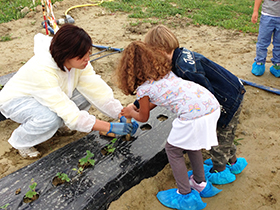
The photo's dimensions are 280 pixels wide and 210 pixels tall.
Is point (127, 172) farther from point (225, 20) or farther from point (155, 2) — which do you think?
point (155, 2)

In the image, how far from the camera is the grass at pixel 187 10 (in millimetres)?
5902

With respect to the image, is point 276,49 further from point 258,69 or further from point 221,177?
point 221,177

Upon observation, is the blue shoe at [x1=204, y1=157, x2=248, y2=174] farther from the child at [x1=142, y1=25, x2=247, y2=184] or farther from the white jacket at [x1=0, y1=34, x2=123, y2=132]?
the white jacket at [x1=0, y1=34, x2=123, y2=132]

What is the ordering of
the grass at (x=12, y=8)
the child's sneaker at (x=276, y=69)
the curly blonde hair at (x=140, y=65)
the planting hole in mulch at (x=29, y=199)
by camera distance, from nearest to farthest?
the curly blonde hair at (x=140, y=65), the planting hole in mulch at (x=29, y=199), the child's sneaker at (x=276, y=69), the grass at (x=12, y=8)

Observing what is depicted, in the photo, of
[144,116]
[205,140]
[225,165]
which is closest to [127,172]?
[144,116]

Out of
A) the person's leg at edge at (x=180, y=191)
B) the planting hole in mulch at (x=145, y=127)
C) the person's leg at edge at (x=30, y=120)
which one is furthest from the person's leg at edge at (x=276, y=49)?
the person's leg at edge at (x=30, y=120)

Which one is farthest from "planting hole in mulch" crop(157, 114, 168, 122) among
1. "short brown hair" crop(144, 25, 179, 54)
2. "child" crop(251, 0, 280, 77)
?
"child" crop(251, 0, 280, 77)

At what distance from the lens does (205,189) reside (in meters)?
1.96

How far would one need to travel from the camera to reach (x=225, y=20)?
237 inches

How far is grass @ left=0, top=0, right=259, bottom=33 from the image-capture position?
590 centimetres

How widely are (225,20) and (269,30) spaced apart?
2.56 m

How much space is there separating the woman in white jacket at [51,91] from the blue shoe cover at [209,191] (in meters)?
0.80

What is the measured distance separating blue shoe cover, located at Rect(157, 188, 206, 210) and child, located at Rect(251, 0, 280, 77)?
273cm

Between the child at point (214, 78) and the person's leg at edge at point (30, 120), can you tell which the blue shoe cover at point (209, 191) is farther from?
the person's leg at edge at point (30, 120)
